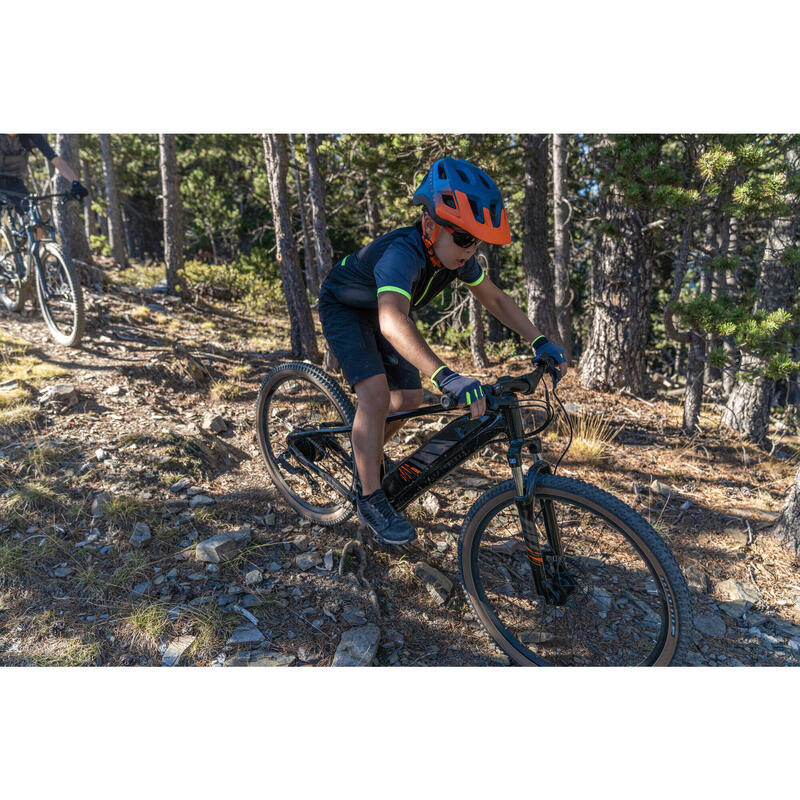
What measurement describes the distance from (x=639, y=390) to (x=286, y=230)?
5256mm

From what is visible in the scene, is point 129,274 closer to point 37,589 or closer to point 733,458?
point 37,589

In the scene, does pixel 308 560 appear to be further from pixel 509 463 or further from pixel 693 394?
pixel 693 394

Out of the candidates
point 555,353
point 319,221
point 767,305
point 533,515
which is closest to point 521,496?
point 533,515

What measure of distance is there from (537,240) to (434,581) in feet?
22.6

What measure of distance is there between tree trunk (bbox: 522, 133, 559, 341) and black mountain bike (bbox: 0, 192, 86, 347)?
21.4 ft

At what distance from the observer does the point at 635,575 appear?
3.55 m

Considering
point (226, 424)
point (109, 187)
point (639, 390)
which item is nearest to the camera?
point (226, 424)

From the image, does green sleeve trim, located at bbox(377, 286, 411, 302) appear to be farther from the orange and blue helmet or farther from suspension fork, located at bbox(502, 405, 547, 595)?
suspension fork, located at bbox(502, 405, 547, 595)

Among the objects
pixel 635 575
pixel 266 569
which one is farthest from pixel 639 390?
pixel 266 569

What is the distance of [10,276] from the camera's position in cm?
637

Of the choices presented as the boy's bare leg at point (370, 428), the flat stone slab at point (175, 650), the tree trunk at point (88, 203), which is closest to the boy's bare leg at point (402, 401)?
the boy's bare leg at point (370, 428)

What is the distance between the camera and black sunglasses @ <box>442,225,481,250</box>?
2.73 meters

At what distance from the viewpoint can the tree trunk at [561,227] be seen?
799cm

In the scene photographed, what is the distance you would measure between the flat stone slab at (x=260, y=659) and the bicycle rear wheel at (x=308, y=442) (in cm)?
107
